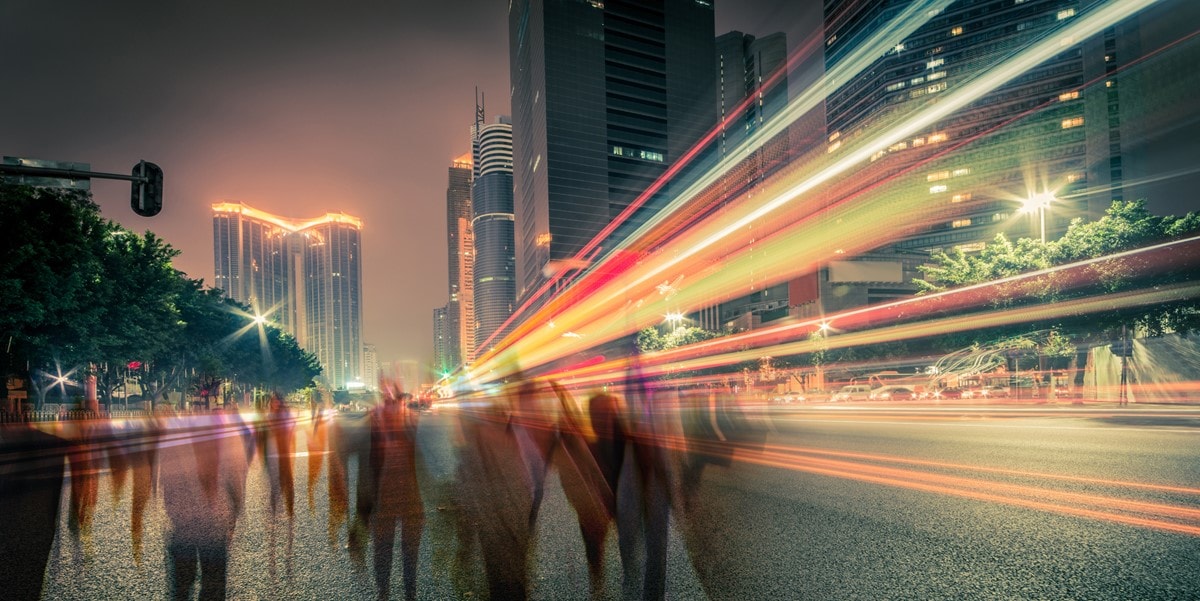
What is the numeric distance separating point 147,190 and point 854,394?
4064cm

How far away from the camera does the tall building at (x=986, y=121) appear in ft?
383

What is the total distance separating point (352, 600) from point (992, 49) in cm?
16578

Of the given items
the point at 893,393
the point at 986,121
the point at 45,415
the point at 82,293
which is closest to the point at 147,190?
the point at 82,293

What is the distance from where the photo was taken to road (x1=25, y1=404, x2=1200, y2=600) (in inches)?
164

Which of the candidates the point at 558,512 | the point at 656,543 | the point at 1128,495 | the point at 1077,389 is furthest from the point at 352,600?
the point at 1077,389

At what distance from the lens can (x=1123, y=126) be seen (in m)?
104

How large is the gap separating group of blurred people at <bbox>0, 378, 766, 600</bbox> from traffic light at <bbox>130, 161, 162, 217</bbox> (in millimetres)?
5255

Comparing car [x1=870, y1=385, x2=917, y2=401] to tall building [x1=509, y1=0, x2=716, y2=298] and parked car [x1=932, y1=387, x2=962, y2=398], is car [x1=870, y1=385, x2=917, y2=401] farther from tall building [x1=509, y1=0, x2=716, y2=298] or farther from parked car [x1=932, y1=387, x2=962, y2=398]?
tall building [x1=509, y1=0, x2=716, y2=298]

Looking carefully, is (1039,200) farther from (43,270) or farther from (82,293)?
(82,293)

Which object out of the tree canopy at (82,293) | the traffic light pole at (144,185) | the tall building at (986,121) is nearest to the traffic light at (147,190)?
the traffic light pole at (144,185)

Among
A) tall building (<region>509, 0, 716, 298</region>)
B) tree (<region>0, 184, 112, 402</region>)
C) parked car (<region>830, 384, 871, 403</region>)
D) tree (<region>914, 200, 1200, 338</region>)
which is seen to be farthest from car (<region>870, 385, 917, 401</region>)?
tall building (<region>509, 0, 716, 298</region>)

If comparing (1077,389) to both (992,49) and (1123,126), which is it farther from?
(992,49)

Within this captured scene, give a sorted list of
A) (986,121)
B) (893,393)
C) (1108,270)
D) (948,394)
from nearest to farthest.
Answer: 1. (1108,270)
2. (948,394)
3. (893,393)
4. (986,121)

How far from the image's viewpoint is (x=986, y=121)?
13288cm
